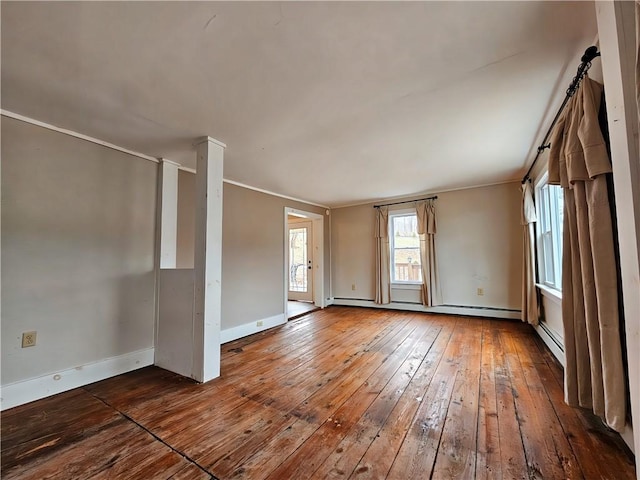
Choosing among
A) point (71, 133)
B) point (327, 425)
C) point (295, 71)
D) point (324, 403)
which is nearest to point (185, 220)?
point (71, 133)

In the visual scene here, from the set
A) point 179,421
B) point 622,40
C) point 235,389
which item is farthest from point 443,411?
point 622,40

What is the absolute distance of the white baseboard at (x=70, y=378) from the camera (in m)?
1.87

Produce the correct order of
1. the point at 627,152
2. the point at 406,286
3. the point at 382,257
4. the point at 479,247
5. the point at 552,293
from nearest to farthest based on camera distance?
the point at 627,152 → the point at 552,293 → the point at 479,247 → the point at 406,286 → the point at 382,257

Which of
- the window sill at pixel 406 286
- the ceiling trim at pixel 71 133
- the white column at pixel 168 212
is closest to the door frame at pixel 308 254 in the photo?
the window sill at pixel 406 286

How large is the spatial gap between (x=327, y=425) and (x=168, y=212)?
2539mm

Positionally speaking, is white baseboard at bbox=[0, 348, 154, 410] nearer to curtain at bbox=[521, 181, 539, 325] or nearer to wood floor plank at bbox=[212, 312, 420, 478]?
wood floor plank at bbox=[212, 312, 420, 478]

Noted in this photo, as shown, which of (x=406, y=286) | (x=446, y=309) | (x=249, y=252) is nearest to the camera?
(x=249, y=252)

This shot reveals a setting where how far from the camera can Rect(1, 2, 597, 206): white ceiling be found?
1.20m

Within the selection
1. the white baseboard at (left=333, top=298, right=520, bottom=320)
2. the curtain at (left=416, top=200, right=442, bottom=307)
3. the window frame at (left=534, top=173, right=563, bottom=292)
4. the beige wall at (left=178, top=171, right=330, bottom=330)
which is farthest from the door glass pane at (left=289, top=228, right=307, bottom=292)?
the window frame at (left=534, top=173, right=563, bottom=292)

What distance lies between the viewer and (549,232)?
3006 millimetres

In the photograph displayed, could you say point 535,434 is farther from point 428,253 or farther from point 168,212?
point 168,212

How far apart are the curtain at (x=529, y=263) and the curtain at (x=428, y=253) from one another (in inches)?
49.9

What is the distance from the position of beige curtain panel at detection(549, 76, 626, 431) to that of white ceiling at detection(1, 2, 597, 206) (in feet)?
1.50

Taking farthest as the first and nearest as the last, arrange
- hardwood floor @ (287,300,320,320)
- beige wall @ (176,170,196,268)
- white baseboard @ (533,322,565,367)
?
1. hardwood floor @ (287,300,320,320)
2. beige wall @ (176,170,196,268)
3. white baseboard @ (533,322,565,367)
